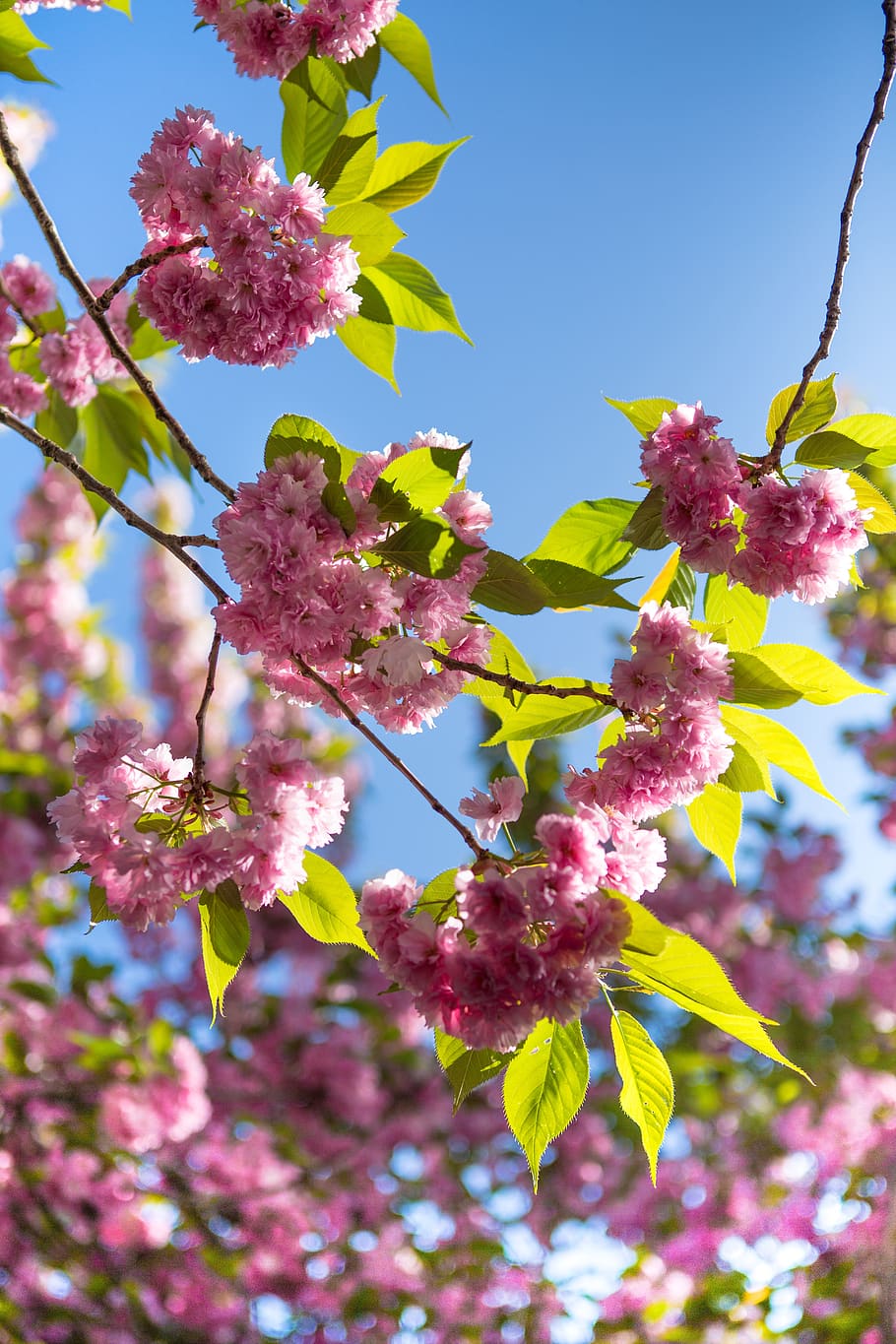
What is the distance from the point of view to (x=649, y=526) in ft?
4.18

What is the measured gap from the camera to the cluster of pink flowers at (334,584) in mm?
1088

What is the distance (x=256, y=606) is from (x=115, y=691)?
6.06m

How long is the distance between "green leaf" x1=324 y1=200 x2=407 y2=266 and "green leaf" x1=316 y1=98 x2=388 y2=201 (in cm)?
4

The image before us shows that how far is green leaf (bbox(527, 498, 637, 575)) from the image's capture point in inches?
52.6

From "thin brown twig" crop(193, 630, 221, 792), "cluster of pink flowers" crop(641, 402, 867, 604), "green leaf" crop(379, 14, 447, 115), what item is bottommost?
"thin brown twig" crop(193, 630, 221, 792)

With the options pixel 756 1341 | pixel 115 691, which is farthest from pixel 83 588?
pixel 756 1341

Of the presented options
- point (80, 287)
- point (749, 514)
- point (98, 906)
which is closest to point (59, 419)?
point (80, 287)

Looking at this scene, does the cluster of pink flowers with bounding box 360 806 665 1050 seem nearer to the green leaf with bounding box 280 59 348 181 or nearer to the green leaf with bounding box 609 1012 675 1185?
the green leaf with bounding box 609 1012 675 1185

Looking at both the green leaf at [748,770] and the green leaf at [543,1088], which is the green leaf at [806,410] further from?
the green leaf at [543,1088]

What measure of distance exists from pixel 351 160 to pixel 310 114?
4.0 inches

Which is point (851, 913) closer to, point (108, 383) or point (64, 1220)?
point (64, 1220)

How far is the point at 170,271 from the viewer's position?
134cm

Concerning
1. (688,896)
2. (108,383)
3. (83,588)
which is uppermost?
(83,588)

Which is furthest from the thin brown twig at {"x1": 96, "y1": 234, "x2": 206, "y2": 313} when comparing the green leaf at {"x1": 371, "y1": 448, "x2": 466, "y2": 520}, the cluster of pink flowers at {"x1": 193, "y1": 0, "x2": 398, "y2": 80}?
the green leaf at {"x1": 371, "y1": 448, "x2": 466, "y2": 520}
